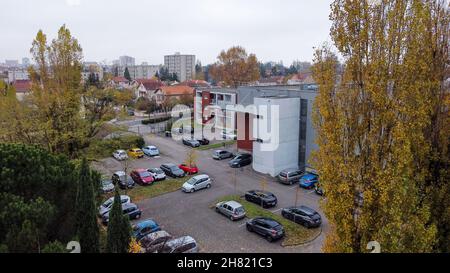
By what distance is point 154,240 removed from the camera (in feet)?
43.7

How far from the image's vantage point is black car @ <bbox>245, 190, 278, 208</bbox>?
1728 cm

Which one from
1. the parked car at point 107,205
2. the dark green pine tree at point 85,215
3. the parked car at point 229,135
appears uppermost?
the dark green pine tree at point 85,215

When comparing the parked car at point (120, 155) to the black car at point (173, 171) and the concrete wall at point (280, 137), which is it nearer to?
the black car at point (173, 171)

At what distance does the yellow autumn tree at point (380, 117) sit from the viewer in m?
6.71

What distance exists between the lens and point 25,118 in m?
Result: 15.8

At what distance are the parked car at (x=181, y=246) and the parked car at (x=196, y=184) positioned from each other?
6.51 metres

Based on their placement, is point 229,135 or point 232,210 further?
point 229,135

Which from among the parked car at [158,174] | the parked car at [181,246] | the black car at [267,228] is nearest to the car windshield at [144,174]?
the parked car at [158,174]

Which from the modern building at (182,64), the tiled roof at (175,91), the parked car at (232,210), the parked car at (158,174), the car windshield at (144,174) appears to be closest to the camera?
the parked car at (232,210)

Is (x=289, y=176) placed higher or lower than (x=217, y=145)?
lower

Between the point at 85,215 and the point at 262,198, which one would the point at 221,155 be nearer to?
the point at 262,198

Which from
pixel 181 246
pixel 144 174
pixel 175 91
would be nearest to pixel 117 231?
pixel 181 246

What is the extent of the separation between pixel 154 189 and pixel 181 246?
813 cm
